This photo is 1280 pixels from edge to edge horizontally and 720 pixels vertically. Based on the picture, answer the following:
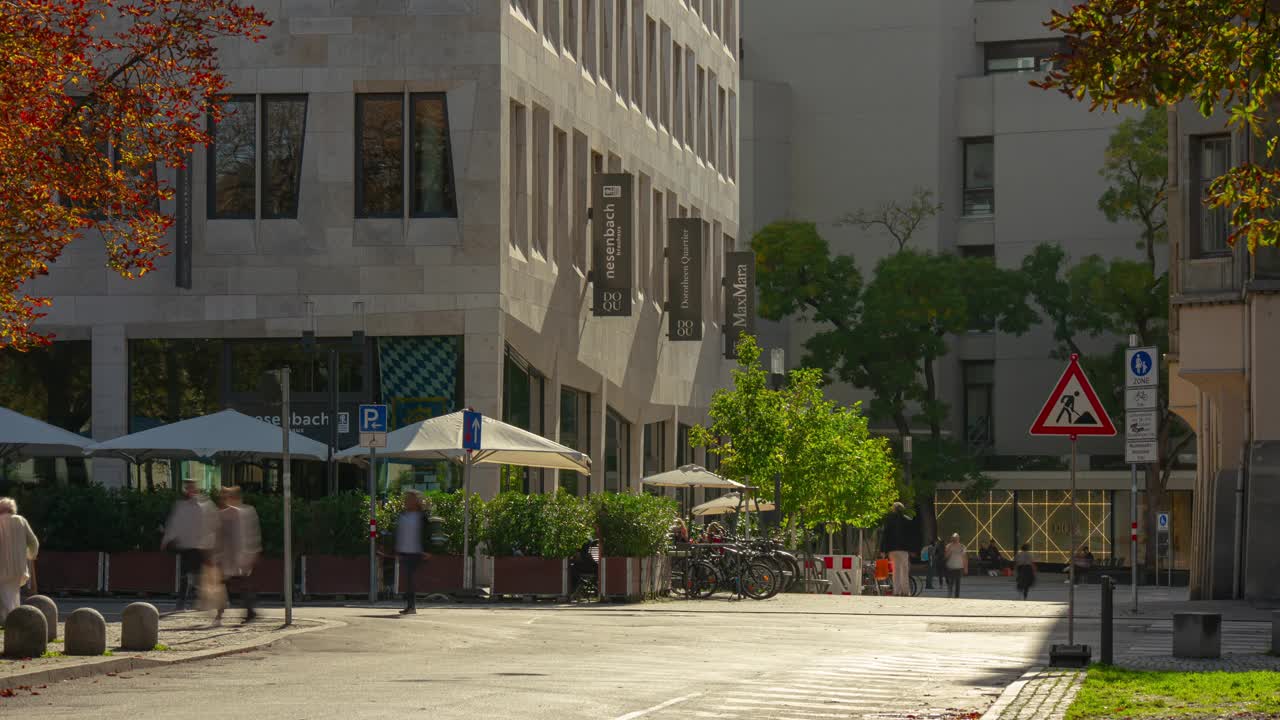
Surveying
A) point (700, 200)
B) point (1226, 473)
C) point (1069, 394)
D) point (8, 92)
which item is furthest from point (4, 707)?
point (700, 200)

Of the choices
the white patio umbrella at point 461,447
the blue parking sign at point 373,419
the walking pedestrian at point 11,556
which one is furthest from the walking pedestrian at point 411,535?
the walking pedestrian at point 11,556

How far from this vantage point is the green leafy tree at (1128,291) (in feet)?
211

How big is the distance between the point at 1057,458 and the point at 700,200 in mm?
21322

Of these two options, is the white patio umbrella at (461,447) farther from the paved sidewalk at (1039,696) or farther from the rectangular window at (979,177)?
the rectangular window at (979,177)

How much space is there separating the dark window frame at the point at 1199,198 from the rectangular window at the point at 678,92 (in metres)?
24.4

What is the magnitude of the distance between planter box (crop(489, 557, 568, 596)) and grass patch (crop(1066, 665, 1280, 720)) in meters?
15.3

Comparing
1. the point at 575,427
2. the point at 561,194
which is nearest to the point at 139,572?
the point at 561,194

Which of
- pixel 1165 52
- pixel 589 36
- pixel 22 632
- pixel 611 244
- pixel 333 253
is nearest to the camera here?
pixel 1165 52

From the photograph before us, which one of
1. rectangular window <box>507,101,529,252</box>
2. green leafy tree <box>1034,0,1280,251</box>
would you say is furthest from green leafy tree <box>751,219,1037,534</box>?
green leafy tree <box>1034,0,1280,251</box>

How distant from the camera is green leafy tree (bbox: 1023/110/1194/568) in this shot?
64312 mm

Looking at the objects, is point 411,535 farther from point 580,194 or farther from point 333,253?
point 580,194

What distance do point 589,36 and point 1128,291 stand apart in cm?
2415

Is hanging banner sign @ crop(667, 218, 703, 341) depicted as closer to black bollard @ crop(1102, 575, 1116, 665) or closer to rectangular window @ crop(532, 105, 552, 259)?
rectangular window @ crop(532, 105, 552, 259)

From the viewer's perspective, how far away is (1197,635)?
1998cm
